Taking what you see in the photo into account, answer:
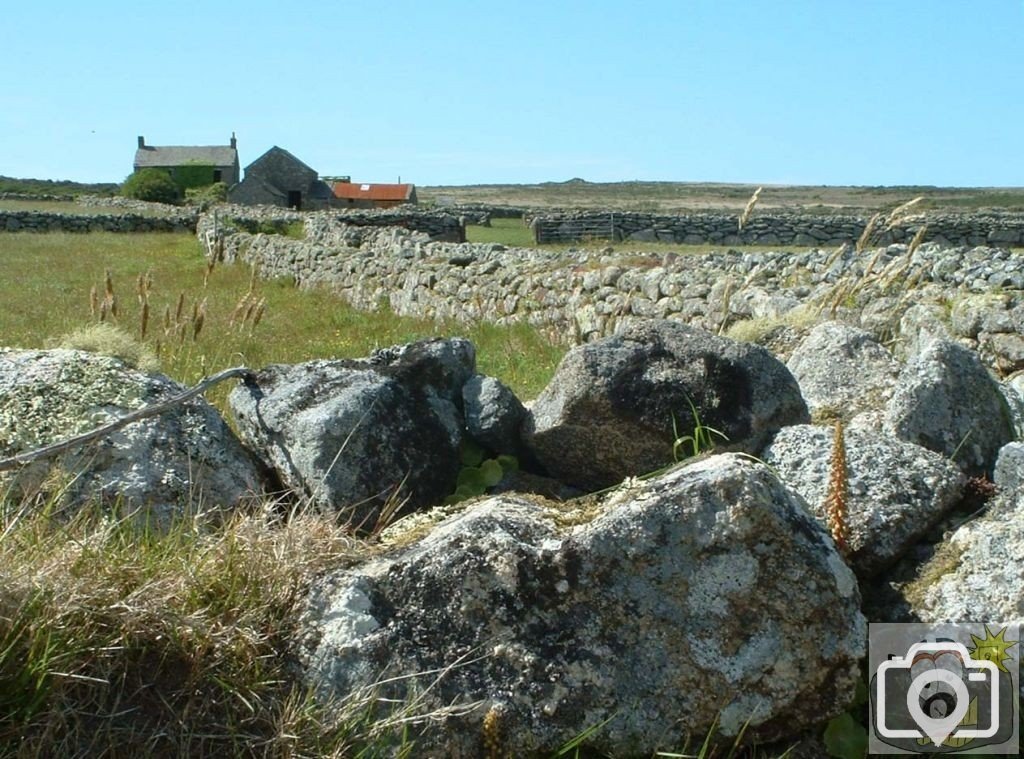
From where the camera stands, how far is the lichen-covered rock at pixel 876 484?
303 cm

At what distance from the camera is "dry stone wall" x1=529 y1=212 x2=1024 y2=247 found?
103ft

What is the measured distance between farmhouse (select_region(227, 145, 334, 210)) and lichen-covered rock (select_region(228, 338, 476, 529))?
57476 millimetres

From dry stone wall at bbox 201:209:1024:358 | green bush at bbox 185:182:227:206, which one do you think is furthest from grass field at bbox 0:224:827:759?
green bush at bbox 185:182:227:206

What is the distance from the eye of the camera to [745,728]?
2590 mm

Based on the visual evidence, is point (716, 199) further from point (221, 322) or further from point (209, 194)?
point (221, 322)

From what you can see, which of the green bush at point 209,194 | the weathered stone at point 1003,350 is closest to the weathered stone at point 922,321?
the weathered stone at point 1003,350

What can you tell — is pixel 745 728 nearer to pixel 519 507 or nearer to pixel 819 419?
pixel 519 507

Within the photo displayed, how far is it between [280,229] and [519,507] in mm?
29273

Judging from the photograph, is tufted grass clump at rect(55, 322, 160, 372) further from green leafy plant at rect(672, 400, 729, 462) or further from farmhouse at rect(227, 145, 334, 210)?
farmhouse at rect(227, 145, 334, 210)

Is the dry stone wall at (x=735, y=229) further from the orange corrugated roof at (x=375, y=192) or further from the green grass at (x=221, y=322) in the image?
the orange corrugated roof at (x=375, y=192)

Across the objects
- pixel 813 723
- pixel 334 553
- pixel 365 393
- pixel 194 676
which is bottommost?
pixel 813 723

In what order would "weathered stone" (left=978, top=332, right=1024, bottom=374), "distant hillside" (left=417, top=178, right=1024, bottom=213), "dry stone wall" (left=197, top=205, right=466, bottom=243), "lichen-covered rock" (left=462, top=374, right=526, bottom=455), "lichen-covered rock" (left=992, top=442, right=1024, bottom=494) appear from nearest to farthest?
"lichen-covered rock" (left=992, top=442, right=1024, bottom=494), "lichen-covered rock" (left=462, top=374, right=526, bottom=455), "weathered stone" (left=978, top=332, right=1024, bottom=374), "dry stone wall" (left=197, top=205, right=466, bottom=243), "distant hillside" (left=417, top=178, right=1024, bottom=213)

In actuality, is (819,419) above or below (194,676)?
above

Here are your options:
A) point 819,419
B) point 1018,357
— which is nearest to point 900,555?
point 819,419
